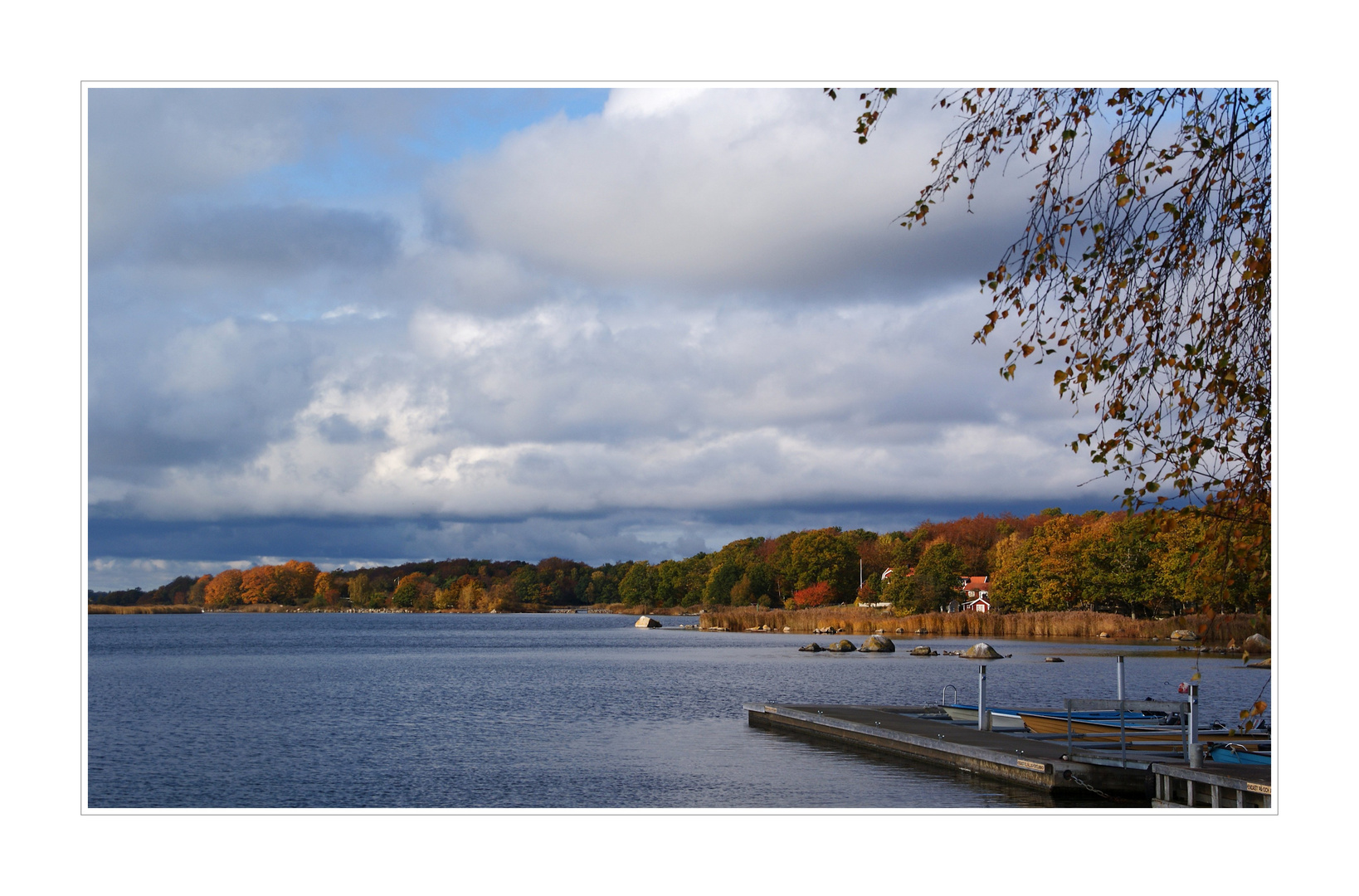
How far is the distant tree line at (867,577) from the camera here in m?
75.1

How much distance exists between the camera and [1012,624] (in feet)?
269

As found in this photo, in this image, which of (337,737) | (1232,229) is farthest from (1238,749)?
(337,737)

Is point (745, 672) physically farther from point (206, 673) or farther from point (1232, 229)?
point (1232, 229)

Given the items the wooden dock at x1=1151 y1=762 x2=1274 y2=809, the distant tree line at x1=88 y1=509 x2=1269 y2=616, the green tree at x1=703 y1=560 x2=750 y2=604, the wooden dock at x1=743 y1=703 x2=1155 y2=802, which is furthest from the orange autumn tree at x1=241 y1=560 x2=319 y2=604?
the wooden dock at x1=1151 y1=762 x2=1274 y2=809

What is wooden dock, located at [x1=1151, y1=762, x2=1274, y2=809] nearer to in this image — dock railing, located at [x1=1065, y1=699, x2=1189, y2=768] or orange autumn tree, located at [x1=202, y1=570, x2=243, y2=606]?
dock railing, located at [x1=1065, y1=699, x2=1189, y2=768]

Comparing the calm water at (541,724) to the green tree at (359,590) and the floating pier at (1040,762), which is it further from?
the green tree at (359,590)

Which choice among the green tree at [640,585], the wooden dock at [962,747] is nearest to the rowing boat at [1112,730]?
the wooden dock at [962,747]

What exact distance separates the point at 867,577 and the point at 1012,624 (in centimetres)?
4053

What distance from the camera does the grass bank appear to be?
7481 centimetres

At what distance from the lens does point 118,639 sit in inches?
4195

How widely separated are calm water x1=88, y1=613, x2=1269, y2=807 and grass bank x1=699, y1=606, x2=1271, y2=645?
7817 mm

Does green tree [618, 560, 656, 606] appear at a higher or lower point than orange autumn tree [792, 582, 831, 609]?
lower

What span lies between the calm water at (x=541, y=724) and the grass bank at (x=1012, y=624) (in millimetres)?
7817
